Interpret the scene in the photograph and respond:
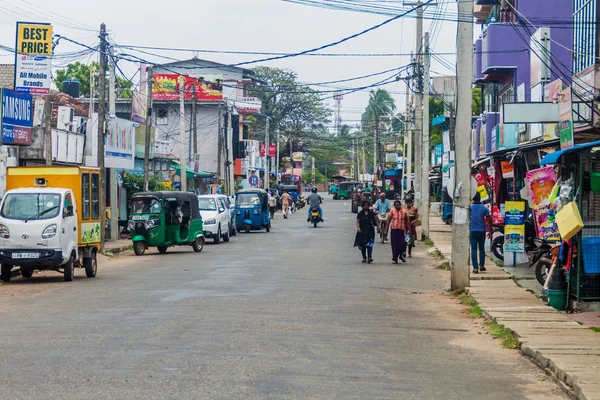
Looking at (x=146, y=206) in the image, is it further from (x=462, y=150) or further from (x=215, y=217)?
(x=462, y=150)

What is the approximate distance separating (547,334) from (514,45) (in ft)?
81.6

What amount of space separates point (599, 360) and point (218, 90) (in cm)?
6988

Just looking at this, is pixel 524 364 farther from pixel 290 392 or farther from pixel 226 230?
pixel 226 230

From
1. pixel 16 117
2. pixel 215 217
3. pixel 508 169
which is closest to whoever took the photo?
pixel 16 117

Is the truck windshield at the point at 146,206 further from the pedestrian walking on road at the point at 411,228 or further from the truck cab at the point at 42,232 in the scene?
the pedestrian walking on road at the point at 411,228

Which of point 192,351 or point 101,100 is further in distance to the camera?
point 101,100

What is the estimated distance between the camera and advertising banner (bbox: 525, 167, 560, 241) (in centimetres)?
1889

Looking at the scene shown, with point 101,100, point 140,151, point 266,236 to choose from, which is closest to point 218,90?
point 140,151

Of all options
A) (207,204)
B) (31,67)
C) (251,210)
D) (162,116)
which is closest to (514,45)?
(207,204)

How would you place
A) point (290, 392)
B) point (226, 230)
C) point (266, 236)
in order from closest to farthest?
point (290, 392), point (226, 230), point (266, 236)

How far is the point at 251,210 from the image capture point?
143 feet

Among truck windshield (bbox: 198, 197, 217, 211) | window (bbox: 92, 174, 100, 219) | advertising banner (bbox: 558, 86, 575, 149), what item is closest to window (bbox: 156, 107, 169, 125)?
truck windshield (bbox: 198, 197, 217, 211)

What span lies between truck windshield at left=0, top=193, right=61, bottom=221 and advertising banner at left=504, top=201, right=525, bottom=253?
1103 cm

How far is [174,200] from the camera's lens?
3014 centimetres
